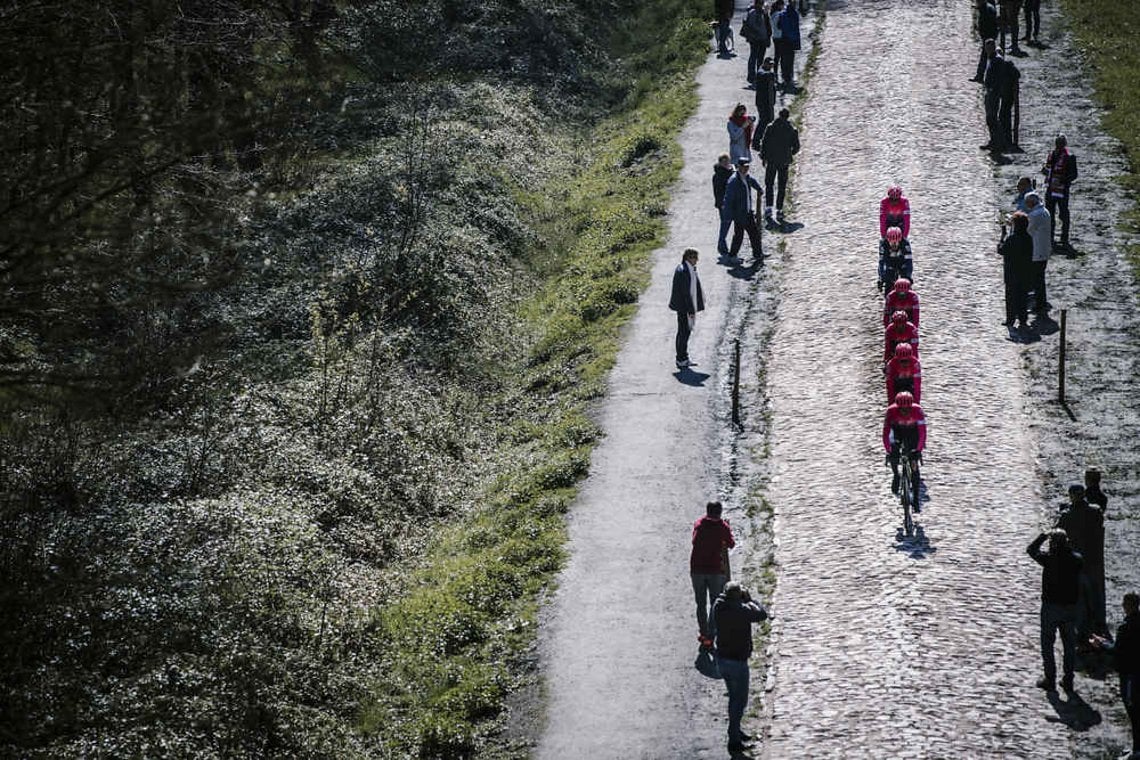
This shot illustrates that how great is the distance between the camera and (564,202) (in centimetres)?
3588

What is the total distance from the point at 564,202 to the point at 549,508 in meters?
14.9

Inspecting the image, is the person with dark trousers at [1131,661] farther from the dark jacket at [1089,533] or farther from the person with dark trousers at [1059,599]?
the dark jacket at [1089,533]

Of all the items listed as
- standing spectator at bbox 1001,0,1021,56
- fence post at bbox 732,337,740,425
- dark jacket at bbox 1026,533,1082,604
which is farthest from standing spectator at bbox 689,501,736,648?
standing spectator at bbox 1001,0,1021,56

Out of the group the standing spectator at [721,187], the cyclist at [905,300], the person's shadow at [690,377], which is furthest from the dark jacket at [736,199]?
the cyclist at [905,300]

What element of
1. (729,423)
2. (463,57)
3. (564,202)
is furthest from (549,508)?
(463,57)

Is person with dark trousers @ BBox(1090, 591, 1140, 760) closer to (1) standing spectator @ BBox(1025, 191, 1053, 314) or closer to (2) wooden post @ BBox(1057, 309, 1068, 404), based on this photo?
(2) wooden post @ BBox(1057, 309, 1068, 404)

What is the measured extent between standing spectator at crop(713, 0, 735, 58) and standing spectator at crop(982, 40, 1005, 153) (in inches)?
384

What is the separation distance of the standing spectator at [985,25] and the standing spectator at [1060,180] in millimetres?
9542

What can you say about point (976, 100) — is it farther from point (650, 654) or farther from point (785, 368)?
point (650, 654)

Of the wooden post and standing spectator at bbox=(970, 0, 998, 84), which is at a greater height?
standing spectator at bbox=(970, 0, 998, 84)

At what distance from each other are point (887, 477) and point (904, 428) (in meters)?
1.51

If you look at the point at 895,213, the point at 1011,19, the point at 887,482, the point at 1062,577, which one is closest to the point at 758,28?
the point at 1011,19

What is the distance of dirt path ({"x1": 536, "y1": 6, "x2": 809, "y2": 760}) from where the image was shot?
675 inches

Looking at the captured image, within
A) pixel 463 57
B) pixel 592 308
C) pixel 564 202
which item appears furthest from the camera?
pixel 463 57
